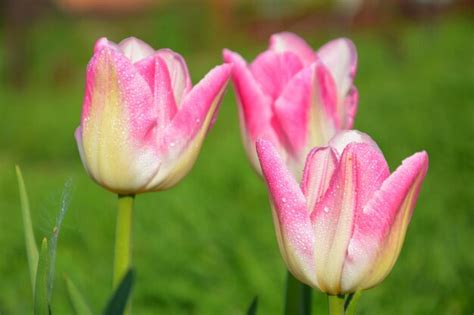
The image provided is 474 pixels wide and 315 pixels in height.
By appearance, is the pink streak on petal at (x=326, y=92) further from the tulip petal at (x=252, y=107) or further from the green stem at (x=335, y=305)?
the green stem at (x=335, y=305)

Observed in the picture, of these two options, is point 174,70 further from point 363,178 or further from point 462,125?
point 462,125

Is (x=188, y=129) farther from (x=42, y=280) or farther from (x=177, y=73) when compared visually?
(x=42, y=280)

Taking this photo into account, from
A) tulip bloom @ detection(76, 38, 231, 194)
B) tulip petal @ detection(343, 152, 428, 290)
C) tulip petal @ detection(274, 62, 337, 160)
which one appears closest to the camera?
tulip petal @ detection(343, 152, 428, 290)

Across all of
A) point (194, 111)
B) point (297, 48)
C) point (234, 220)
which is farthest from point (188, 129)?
point (234, 220)

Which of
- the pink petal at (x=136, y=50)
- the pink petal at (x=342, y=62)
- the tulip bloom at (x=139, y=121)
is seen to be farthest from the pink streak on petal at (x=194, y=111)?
the pink petal at (x=342, y=62)

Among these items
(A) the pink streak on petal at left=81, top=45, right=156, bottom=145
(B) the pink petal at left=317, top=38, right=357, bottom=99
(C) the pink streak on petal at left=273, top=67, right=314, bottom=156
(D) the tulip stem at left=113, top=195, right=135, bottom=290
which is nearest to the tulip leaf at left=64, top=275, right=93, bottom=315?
(D) the tulip stem at left=113, top=195, right=135, bottom=290

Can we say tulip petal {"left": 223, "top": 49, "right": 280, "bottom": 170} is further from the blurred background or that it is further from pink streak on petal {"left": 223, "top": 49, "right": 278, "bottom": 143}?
the blurred background
